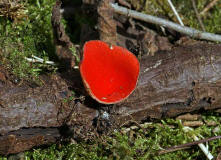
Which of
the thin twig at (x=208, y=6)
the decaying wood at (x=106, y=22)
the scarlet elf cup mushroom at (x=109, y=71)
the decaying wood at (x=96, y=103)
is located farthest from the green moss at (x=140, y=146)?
the thin twig at (x=208, y=6)

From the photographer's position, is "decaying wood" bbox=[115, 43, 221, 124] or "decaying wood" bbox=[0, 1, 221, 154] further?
"decaying wood" bbox=[115, 43, 221, 124]

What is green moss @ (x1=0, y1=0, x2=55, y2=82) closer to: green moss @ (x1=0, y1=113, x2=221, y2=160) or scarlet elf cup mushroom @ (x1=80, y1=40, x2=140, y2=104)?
scarlet elf cup mushroom @ (x1=80, y1=40, x2=140, y2=104)

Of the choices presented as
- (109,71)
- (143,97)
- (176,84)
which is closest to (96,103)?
(109,71)

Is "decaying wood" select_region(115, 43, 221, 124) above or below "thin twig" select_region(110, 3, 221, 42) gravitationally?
below

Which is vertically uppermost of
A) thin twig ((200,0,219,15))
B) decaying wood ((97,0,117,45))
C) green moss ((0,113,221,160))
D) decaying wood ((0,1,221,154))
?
thin twig ((200,0,219,15))

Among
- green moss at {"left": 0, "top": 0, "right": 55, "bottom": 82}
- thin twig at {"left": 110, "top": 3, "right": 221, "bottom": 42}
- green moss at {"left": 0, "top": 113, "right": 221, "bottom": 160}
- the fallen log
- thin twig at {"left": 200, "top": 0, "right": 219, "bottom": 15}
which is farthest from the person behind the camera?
thin twig at {"left": 200, "top": 0, "right": 219, "bottom": 15}

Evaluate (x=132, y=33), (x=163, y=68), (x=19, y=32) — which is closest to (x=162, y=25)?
(x=132, y=33)

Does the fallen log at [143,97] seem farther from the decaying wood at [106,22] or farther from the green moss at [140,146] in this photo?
the decaying wood at [106,22]

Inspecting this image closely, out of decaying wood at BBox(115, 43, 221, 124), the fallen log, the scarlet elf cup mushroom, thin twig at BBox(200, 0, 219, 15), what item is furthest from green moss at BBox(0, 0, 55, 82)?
thin twig at BBox(200, 0, 219, 15)
